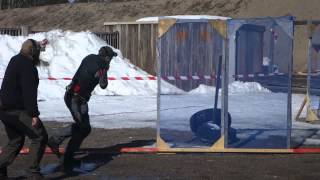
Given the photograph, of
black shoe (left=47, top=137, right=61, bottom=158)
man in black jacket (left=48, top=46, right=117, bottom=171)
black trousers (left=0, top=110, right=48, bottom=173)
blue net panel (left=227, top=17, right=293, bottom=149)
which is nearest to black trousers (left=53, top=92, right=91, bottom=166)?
man in black jacket (left=48, top=46, right=117, bottom=171)

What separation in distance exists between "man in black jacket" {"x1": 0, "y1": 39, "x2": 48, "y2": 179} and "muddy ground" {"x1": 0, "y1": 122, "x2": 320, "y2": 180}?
0.84 meters

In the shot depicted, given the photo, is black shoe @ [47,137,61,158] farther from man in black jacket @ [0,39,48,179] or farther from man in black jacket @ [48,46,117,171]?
man in black jacket @ [0,39,48,179]

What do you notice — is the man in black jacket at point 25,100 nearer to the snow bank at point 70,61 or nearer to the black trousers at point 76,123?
the black trousers at point 76,123

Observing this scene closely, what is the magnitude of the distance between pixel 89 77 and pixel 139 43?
16276 millimetres

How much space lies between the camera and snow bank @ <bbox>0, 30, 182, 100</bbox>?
22.5 metres

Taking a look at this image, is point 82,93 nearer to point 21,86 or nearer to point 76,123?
point 76,123

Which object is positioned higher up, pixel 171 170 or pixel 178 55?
pixel 178 55

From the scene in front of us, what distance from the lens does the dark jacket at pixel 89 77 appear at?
10109 millimetres

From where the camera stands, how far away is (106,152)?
11.6 metres

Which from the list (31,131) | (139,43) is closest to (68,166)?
(31,131)


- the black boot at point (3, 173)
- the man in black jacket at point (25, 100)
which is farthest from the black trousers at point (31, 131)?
the black boot at point (3, 173)

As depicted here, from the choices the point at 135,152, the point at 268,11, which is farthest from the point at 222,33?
the point at 268,11

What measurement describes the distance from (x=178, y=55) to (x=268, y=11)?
144ft

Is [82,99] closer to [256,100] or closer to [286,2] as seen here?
[256,100]
